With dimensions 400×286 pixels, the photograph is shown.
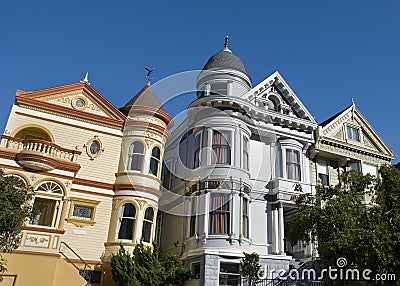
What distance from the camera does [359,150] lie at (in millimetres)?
25656

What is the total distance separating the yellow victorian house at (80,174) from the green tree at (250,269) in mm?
5338

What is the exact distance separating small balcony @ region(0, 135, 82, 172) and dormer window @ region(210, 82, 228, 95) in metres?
9.81

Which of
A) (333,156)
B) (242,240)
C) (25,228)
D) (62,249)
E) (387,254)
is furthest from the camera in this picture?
(333,156)

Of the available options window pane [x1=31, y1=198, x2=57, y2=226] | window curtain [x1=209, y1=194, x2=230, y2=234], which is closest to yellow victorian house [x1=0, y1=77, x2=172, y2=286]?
window pane [x1=31, y1=198, x2=57, y2=226]

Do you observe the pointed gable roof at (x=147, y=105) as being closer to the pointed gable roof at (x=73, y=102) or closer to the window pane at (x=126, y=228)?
the pointed gable roof at (x=73, y=102)

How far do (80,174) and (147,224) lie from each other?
4.41m

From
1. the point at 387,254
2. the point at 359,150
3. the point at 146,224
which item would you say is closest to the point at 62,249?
the point at 146,224

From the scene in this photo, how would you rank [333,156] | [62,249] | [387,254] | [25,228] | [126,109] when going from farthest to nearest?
[333,156]
[126,109]
[62,249]
[25,228]
[387,254]

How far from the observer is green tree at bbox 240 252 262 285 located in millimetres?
16766

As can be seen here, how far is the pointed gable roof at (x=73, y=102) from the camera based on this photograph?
18.6 meters

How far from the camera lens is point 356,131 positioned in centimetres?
2695

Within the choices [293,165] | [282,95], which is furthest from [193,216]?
[282,95]

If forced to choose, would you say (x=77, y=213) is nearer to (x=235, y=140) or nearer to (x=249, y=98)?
(x=235, y=140)

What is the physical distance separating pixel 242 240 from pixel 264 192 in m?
3.79
